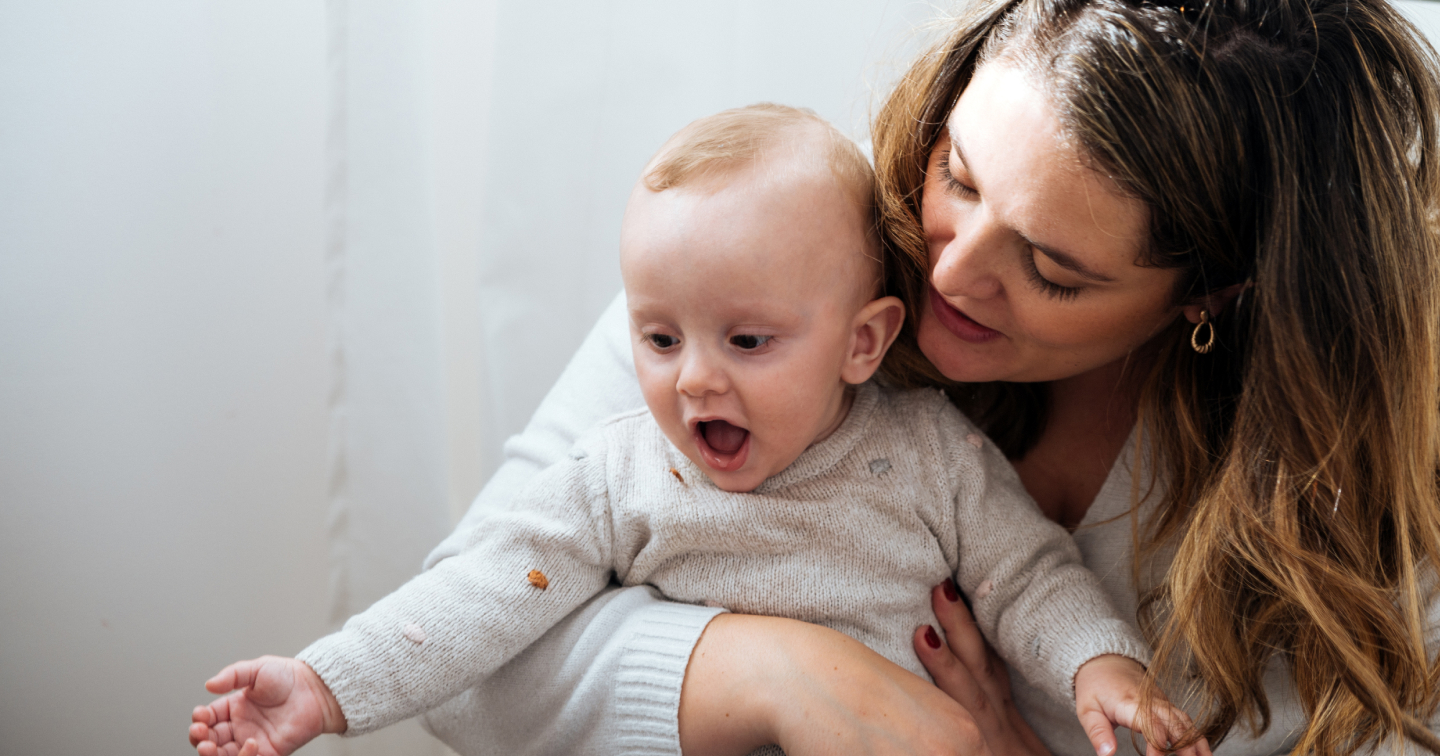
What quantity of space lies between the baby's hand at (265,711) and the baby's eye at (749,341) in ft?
1.55

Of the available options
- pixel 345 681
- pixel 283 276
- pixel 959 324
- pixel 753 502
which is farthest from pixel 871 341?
pixel 283 276

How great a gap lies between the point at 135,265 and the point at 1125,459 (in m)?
1.17

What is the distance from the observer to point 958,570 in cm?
103

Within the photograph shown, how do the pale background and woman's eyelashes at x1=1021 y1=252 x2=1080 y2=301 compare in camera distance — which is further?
the pale background

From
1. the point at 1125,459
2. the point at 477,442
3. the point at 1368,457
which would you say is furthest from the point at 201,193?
the point at 1368,457

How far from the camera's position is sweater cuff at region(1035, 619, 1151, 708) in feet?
2.99

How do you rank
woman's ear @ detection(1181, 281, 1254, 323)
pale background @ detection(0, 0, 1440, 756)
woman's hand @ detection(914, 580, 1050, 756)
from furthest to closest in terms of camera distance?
pale background @ detection(0, 0, 1440, 756), woman's hand @ detection(914, 580, 1050, 756), woman's ear @ detection(1181, 281, 1254, 323)

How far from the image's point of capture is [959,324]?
0.93 m

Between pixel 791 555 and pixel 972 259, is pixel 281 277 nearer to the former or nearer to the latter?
pixel 791 555

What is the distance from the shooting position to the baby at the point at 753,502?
0.85m

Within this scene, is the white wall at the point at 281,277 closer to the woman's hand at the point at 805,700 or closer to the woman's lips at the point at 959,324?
the woman's lips at the point at 959,324

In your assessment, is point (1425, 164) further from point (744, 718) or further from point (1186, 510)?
point (744, 718)

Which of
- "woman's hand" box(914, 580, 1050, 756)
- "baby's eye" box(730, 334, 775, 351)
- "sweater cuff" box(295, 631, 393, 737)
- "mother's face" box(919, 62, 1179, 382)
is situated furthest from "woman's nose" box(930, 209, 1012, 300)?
"sweater cuff" box(295, 631, 393, 737)

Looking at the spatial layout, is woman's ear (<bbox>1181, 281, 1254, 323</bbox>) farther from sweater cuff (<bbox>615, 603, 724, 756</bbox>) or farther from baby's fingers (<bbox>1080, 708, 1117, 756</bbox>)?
sweater cuff (<bbox>615, 603, 724, 756</bbox>)
